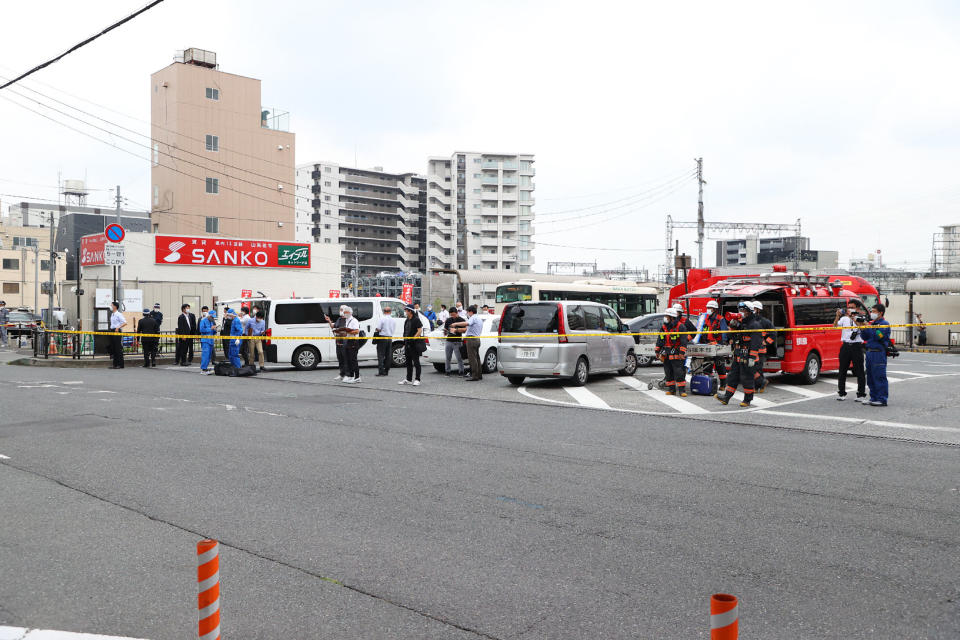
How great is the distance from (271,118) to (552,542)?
58.8m

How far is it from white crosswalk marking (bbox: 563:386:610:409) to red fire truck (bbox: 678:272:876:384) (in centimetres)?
314

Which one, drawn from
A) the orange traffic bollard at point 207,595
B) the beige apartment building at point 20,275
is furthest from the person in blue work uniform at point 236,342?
the beige apartment building at point 20,275

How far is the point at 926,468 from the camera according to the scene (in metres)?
7.83

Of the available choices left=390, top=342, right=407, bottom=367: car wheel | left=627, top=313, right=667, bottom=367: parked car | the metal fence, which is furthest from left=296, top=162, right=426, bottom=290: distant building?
left=627, top=313, right=667, bottom=367: parked car

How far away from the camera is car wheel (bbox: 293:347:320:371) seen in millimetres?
22016

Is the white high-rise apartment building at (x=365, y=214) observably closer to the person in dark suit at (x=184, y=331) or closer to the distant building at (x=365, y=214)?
the distant building at (x=365, y=214)

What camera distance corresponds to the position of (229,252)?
43375mm

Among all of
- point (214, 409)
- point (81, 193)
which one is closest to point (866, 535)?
point (214, 409)

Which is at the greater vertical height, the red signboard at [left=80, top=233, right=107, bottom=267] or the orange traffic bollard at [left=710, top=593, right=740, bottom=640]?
the red signboard at [left=80, top=233, right=107, bottom=267]

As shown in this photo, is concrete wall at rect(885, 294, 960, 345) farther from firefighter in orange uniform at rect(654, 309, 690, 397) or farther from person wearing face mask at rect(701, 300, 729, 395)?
firefighter in orange uniform at rect(654, 309, 690, 397)

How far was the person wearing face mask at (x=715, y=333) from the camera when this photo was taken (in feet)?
48.2

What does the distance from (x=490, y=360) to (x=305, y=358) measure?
596cm

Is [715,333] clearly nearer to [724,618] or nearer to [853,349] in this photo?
[853,349]

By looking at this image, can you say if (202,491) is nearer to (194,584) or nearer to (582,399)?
(194,584)
